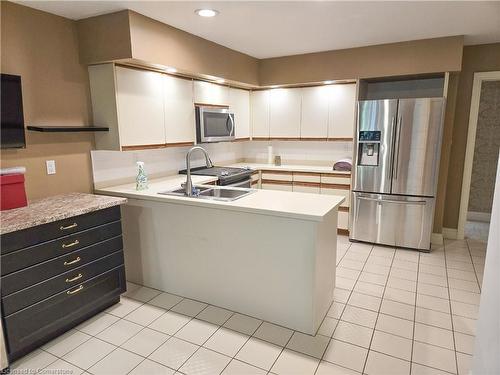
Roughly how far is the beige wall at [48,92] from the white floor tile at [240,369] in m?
1.97

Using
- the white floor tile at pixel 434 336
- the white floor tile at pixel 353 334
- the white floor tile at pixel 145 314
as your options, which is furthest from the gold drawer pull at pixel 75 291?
the white floor tile at pixel 434 336

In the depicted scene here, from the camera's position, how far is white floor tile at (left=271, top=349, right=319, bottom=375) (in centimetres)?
195

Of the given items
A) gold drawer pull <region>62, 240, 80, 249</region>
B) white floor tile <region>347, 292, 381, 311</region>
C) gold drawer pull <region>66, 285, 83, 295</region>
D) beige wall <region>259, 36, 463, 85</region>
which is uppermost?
beige wall <region>259, 36, 463, 85</region>

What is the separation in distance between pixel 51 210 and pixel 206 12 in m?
1.90

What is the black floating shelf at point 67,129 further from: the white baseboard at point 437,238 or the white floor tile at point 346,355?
the white baseboard at point 437,238

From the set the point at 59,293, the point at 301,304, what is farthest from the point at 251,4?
the point at 59,293

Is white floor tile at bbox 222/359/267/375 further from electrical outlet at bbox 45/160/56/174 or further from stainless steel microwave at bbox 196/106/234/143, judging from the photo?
stainless steel microwave at bbox 196/106/234/143

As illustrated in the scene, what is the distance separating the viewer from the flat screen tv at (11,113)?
2242 mm

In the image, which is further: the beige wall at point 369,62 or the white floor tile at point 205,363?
the beige wall at point 369,62

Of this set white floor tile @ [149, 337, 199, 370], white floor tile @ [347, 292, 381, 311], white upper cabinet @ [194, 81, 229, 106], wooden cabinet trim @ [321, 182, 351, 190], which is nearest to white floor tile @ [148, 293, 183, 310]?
white floor tile @ [149, 337, 199, 370]

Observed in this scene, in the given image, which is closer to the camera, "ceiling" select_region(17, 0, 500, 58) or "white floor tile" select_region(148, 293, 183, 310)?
"ceiling" select_region(17, 0, 500, 58)

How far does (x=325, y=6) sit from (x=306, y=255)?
1.91 m

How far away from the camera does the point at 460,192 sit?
13.5 feet

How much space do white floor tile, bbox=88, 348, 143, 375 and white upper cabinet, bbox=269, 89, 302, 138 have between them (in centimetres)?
339
